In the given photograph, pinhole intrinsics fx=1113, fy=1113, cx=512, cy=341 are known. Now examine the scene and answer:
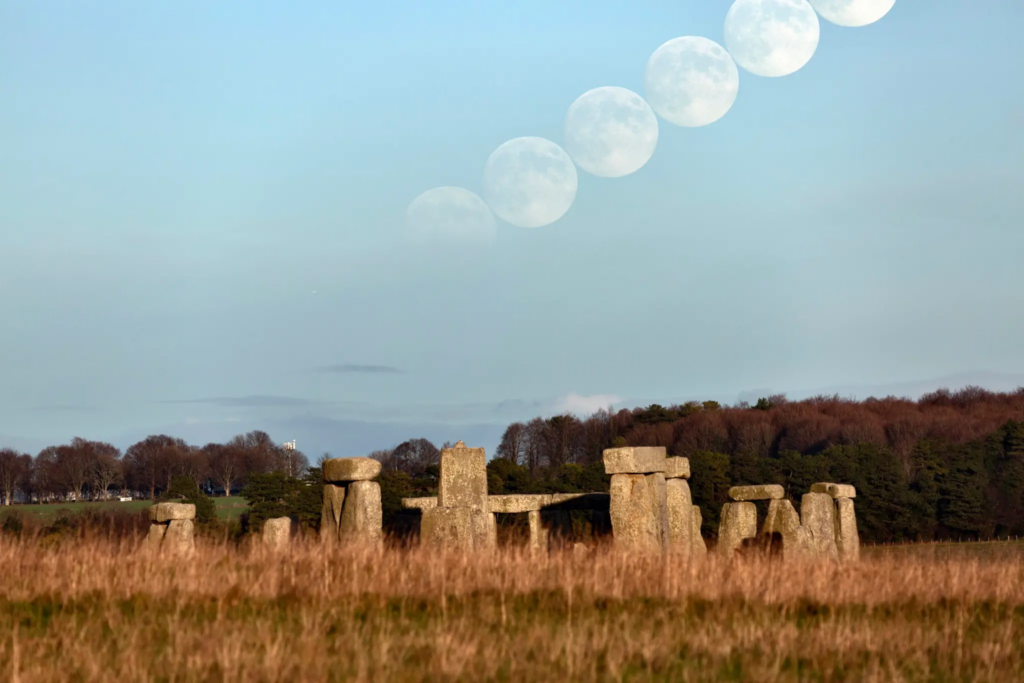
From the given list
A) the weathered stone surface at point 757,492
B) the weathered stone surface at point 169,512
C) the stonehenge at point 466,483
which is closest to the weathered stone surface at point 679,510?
the weathered stone surface at point 757,492

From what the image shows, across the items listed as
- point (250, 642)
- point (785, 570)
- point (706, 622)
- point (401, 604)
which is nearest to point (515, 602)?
point (401, 604)

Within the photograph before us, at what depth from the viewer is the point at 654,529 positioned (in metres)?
18.3

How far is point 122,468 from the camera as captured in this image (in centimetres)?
9919

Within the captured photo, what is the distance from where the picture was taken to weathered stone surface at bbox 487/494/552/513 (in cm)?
2583

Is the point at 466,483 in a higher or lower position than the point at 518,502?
higher

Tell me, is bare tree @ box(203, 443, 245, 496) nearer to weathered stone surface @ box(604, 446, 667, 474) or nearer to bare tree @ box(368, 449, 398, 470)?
bare tree @ box(368, 449, 398, 470)

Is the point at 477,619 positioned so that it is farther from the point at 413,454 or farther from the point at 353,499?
the point at 413,454

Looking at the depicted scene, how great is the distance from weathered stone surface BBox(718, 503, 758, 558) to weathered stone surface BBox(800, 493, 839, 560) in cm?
105

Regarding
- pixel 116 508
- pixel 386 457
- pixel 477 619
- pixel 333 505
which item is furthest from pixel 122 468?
pixel 477 619

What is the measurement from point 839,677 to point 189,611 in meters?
5.94

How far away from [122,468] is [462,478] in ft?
286

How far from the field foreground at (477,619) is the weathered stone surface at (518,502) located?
12.1 meters

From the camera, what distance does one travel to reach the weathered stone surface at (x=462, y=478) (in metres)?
19.2

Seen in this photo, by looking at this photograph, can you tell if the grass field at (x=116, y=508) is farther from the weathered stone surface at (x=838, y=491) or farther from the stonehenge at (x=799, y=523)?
the weathered stone surface at (x=838, y=491)
